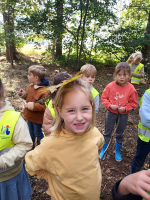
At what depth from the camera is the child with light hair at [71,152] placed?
3.57 feet

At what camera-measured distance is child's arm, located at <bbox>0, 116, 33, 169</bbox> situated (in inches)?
57.1

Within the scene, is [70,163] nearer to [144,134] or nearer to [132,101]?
[144,134]

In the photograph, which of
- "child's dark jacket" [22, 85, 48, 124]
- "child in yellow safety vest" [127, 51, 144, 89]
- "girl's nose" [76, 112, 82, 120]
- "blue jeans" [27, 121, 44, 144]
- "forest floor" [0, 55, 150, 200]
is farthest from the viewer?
"child in yellow safety vest" [127, 51, 144, 89]

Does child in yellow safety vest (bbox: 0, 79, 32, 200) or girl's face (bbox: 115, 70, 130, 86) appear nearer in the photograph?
child in yellow safety vest (bbox: 0, 79, 32, 200)

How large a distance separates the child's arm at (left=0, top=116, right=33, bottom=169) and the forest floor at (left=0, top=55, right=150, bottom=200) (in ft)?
3.98

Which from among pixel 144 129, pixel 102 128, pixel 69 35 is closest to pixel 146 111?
pixel 144 129

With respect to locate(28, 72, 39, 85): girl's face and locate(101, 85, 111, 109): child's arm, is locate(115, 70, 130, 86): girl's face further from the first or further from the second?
locate(28, 72, 39, 85): girl's face

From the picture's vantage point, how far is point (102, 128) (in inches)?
165

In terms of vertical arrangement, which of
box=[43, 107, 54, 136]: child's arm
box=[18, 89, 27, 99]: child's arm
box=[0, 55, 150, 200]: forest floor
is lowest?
box=[0, 55, 150, 200]: forest floor

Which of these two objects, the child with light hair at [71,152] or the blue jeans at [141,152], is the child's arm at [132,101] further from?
the child with light hair at [71,152]

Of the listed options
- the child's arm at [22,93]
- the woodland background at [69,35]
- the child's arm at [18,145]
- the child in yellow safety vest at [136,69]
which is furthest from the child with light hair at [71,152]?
the child in yellow safety vest at [136,69]

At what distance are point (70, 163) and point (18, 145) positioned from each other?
708 mm

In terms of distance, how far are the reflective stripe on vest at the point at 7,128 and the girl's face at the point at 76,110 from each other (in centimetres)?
74

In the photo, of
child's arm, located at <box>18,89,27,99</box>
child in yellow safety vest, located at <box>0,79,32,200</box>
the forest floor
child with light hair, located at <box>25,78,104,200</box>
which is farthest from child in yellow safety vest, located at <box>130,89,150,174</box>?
child's arm, located at <box>18,89,27,99</box>
